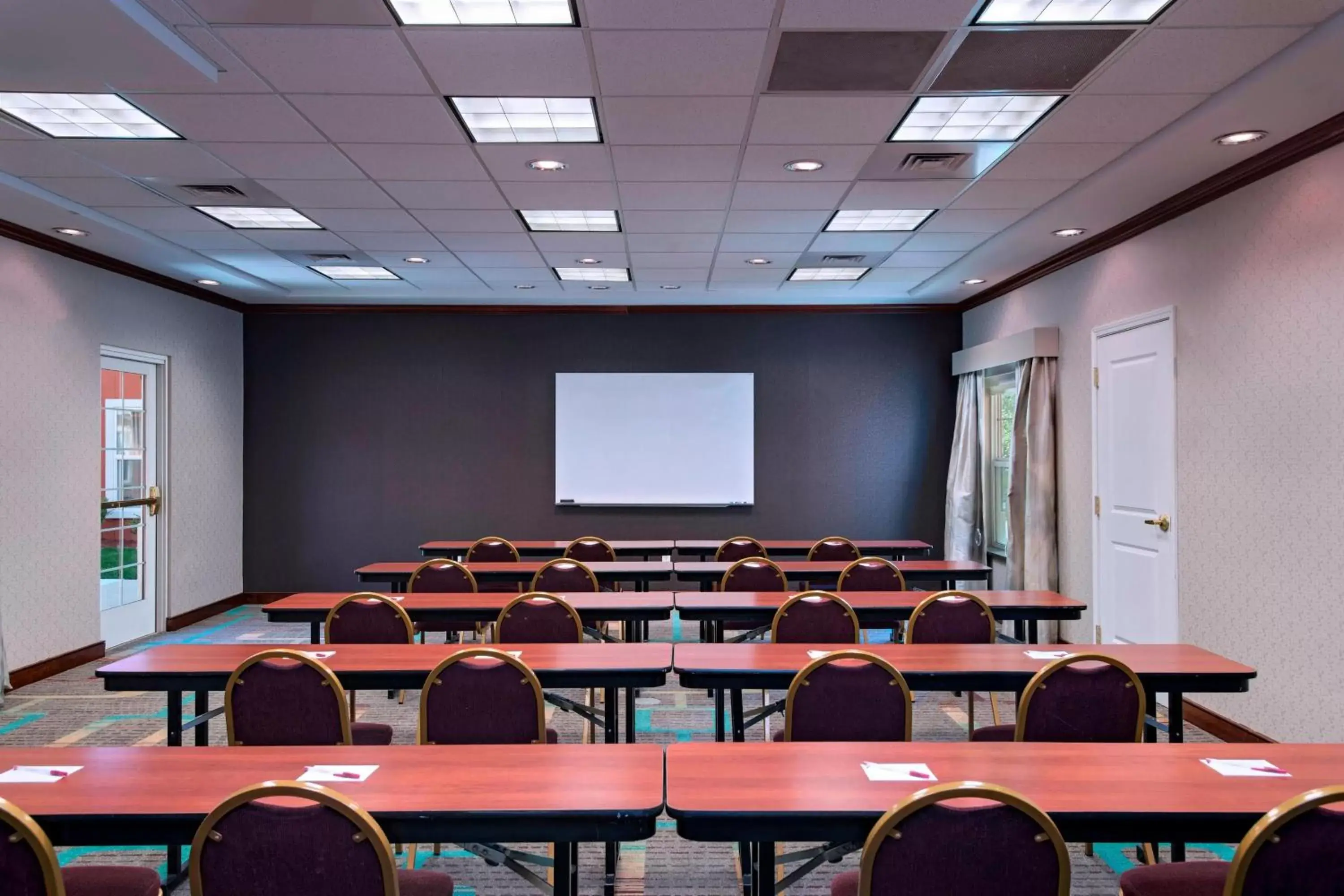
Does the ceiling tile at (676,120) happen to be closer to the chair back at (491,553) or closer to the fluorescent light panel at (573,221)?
the fluorescent light panel at (573,221)

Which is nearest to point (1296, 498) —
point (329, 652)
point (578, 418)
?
point (329, 652)

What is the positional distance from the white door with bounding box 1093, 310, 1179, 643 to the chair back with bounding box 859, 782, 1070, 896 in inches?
166

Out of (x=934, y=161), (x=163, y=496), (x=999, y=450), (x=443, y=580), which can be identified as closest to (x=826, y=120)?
(x=934, y=161)

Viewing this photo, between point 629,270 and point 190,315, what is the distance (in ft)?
13.7

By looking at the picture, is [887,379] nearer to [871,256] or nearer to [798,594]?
[871,256]

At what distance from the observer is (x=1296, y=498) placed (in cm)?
442

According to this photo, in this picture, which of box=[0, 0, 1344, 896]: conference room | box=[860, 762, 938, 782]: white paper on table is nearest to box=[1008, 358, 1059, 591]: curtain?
box=[0, 0, 1344, 896]: conference room

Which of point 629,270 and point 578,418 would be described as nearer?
point 629,270

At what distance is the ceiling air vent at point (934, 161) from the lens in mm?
4738

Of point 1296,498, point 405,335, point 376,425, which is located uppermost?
point 405,335

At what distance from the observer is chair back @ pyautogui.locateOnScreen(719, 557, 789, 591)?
5664mm

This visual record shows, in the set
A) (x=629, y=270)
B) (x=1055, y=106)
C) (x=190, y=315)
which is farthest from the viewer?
(x=190, y=315)

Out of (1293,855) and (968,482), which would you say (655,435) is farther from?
(1293,855)

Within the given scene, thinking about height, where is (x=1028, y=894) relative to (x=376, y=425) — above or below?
below
